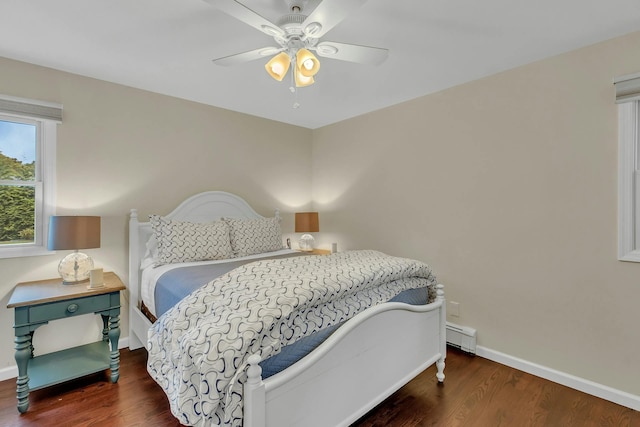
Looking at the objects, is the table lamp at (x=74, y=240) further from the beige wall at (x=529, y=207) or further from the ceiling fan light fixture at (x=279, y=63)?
the beige wall at (x=529, y=207)

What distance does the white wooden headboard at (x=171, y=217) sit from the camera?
2.68 m

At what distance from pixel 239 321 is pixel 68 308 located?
5.16 feet

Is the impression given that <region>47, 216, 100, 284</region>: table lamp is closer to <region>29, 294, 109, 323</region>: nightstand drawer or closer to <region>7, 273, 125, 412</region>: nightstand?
<region>7, 273, 125, 412</region>: nightstand

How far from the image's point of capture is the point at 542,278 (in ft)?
7.60

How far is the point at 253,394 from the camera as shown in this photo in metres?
1.15

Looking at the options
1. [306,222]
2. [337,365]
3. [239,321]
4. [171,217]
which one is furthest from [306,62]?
[306,222]

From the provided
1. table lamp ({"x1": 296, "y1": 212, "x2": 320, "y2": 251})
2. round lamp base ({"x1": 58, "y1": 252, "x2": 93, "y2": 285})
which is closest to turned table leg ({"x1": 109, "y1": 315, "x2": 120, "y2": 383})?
round lamp base ({"x1": 58, "y1": 252, "x2": 93, "y2": 285})

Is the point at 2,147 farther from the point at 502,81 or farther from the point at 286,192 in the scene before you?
the point at 502,81

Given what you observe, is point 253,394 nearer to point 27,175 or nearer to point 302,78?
point 302,78

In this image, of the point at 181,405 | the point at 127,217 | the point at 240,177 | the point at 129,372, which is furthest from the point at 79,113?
the point at 181,405

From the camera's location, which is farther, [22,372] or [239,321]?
[22,372]

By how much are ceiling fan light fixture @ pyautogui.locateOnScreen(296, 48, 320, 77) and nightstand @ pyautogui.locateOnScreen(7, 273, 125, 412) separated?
6.47 feet

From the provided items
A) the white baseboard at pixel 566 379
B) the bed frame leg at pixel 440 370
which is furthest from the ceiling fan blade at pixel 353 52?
the white baseboard at pixel 566 379

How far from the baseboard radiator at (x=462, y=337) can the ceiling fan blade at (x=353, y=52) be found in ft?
7.53
